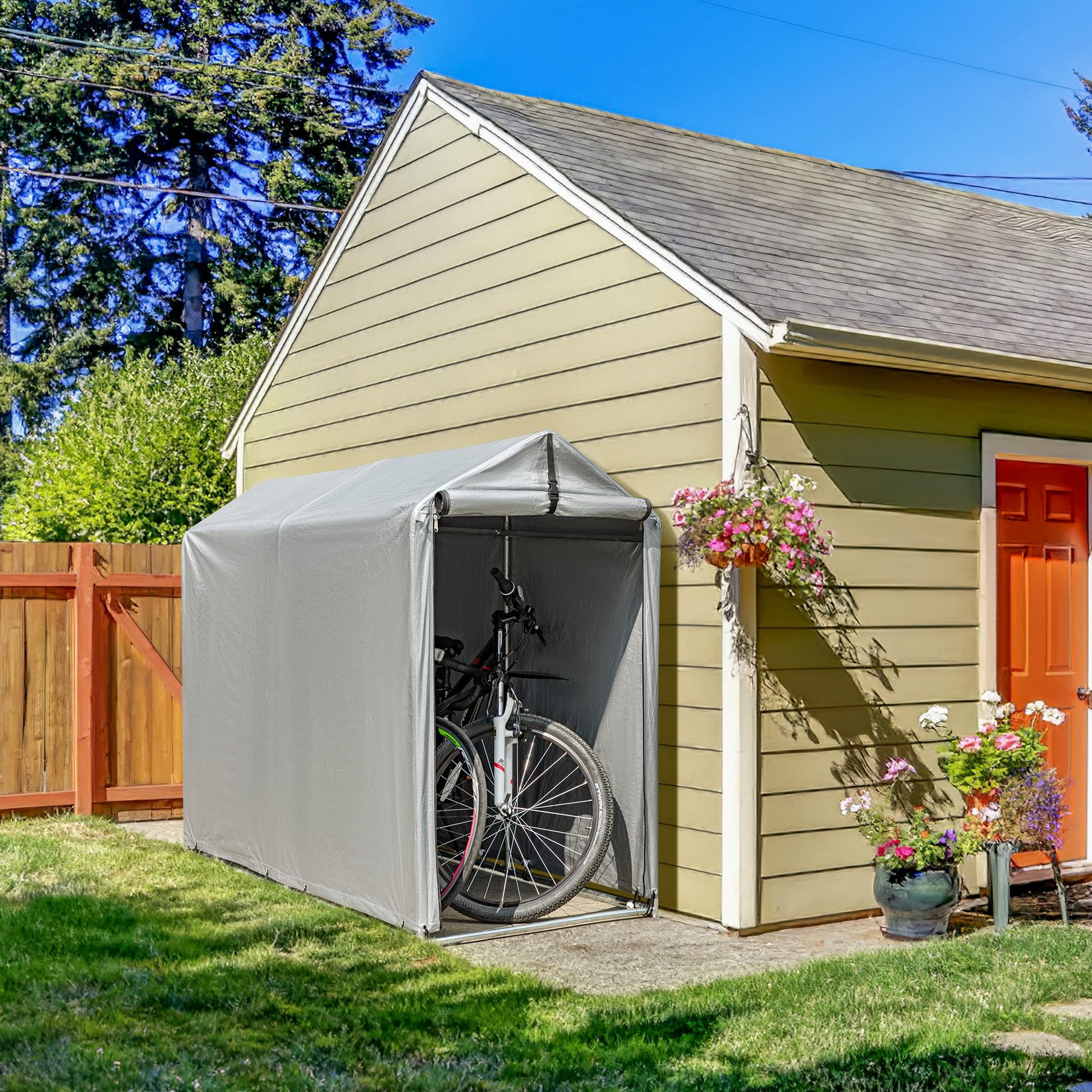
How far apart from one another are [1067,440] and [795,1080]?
4144 millimetres

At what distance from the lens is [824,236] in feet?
24.2

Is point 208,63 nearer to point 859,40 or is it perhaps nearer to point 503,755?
point 859,40

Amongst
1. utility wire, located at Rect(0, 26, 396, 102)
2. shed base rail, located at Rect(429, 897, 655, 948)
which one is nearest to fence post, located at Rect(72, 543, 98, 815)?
shed base rail, located at Rect(429, 897, 655, 948)

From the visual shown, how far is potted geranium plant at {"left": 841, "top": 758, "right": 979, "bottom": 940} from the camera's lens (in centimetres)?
565

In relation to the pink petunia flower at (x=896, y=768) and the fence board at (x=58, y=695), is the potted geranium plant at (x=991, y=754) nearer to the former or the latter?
the pink petunia flower at (x=896, y=768)

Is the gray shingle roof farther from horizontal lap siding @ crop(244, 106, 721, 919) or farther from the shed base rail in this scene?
the shed base rail

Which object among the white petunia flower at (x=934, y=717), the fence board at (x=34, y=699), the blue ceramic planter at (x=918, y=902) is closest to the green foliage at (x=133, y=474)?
the fence board at (x=34, y=699)

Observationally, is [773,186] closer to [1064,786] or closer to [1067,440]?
[1067,440]

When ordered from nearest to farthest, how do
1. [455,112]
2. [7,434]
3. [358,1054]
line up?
[358,1054] < [455,112] < [7,434]

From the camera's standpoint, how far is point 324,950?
17.6 feet

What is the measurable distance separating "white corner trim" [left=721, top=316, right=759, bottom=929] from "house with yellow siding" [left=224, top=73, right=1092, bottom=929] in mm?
12

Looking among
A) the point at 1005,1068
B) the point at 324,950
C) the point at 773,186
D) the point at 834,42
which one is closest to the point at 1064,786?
the point at 1005,1068

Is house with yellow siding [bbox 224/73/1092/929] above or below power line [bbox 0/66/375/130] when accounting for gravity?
below

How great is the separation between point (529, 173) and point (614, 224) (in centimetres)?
91
